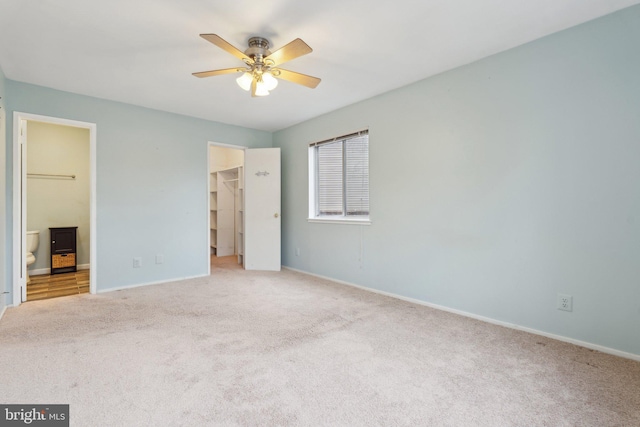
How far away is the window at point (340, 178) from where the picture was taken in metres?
4.09

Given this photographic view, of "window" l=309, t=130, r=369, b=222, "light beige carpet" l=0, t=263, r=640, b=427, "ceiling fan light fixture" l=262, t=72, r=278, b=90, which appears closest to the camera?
"light beige carpet" l=0, t=263, r=640, b=427

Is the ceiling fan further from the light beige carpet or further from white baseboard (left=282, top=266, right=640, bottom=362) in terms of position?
white baseboard (left=282, top=266, right=640, bottom=362)

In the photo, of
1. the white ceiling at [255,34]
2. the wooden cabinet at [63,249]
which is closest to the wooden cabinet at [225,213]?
the wooden cabinet at [63,249]

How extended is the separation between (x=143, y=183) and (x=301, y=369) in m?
3.39

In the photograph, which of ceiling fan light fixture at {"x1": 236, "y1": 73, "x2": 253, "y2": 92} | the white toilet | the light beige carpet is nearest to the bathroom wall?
the white toilet

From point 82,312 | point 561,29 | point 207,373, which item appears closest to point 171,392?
point 207,373

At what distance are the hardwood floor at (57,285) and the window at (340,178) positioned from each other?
3.25 m

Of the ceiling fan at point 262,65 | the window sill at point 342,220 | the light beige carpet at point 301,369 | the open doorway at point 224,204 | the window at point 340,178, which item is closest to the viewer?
the light beige carpet at point 301,369

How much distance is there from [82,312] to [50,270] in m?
2.64

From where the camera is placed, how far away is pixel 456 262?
3021 millimetres

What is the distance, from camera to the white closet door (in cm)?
503

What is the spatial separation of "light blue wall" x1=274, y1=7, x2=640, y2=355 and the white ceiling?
24cm

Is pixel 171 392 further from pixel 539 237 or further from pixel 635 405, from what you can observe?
pixel 539 237

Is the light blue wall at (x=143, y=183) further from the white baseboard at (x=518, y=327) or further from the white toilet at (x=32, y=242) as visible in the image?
the white baseboard at (x=518, y=327)
